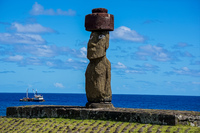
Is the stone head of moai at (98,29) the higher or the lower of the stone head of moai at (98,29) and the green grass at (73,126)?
the higher

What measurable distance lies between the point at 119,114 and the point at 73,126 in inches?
78.8

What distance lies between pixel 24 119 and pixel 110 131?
18.6 ft

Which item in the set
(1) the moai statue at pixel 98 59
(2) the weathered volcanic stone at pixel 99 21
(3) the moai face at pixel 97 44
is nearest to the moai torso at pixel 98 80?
(1) the moai statue at pixel 98 59

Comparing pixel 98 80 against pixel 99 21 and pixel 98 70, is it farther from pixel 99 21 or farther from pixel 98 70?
pixel 99 21

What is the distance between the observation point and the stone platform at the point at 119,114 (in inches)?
555

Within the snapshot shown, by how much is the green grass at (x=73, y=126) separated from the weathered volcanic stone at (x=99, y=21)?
183 inches

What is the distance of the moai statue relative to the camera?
57.5 ft

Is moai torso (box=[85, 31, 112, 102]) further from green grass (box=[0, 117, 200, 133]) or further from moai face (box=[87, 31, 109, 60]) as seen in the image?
green grass (box=[0, 117, 200, 133])

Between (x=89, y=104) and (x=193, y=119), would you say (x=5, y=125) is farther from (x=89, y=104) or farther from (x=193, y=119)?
(x=193, y=119)

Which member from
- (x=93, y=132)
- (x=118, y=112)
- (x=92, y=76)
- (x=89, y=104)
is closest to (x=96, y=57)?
(x=92, y=76)

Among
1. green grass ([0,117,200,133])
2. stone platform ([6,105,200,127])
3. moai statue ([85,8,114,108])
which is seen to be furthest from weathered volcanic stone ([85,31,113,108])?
green grass ([0,117,200,133])

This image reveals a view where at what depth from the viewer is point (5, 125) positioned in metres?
17.4

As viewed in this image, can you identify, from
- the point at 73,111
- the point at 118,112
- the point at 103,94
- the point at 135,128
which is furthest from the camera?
the point at 103,94

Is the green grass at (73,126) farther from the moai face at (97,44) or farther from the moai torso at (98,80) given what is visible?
the moai face at (97,44)
